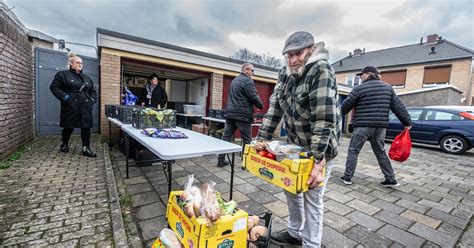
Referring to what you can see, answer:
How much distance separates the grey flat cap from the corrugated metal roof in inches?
862

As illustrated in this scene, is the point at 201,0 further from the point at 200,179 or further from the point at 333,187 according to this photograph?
the point at 333,187

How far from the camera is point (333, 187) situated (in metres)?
3.29

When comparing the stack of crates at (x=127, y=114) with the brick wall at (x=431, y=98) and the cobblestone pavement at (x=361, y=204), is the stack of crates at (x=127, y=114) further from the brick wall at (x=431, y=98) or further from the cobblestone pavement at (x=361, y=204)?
the brick wall at (x=431, y=98)

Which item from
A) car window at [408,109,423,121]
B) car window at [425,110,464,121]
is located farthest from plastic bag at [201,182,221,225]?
car window at [408,109,423,121]

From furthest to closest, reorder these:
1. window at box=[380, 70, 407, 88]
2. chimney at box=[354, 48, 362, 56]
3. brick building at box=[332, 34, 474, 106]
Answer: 1. chimney at box=[354, 48, 362, 56]
2. window at box=[380, 70, 407, 88]
3. brick building at box=[332, 34, 474, 106]

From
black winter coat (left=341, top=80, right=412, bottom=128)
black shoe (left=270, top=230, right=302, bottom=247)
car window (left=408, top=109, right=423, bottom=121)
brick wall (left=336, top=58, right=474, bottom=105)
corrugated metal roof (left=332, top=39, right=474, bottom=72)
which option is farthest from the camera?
corrugated metal roof (left=332, top=39, right=474, bottom=72)

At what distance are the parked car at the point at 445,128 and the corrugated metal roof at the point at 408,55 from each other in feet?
45.0

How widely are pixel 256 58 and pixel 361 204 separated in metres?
21.7

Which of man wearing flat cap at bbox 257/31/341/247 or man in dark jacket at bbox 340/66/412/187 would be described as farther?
man in dark jacket at bbox 340/66/412/187

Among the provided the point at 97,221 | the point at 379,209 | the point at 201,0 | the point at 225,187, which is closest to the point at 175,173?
the point at 225,187

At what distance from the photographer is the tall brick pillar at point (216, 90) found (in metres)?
6.73

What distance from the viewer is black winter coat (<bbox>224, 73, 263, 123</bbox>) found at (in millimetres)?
3756

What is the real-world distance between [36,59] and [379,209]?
7.72 m

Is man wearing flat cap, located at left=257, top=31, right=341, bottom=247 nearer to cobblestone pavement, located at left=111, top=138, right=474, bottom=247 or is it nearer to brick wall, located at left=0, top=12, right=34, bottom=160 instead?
cobblestone pavement, located at left=111, top=138, right=474, bottom=247
